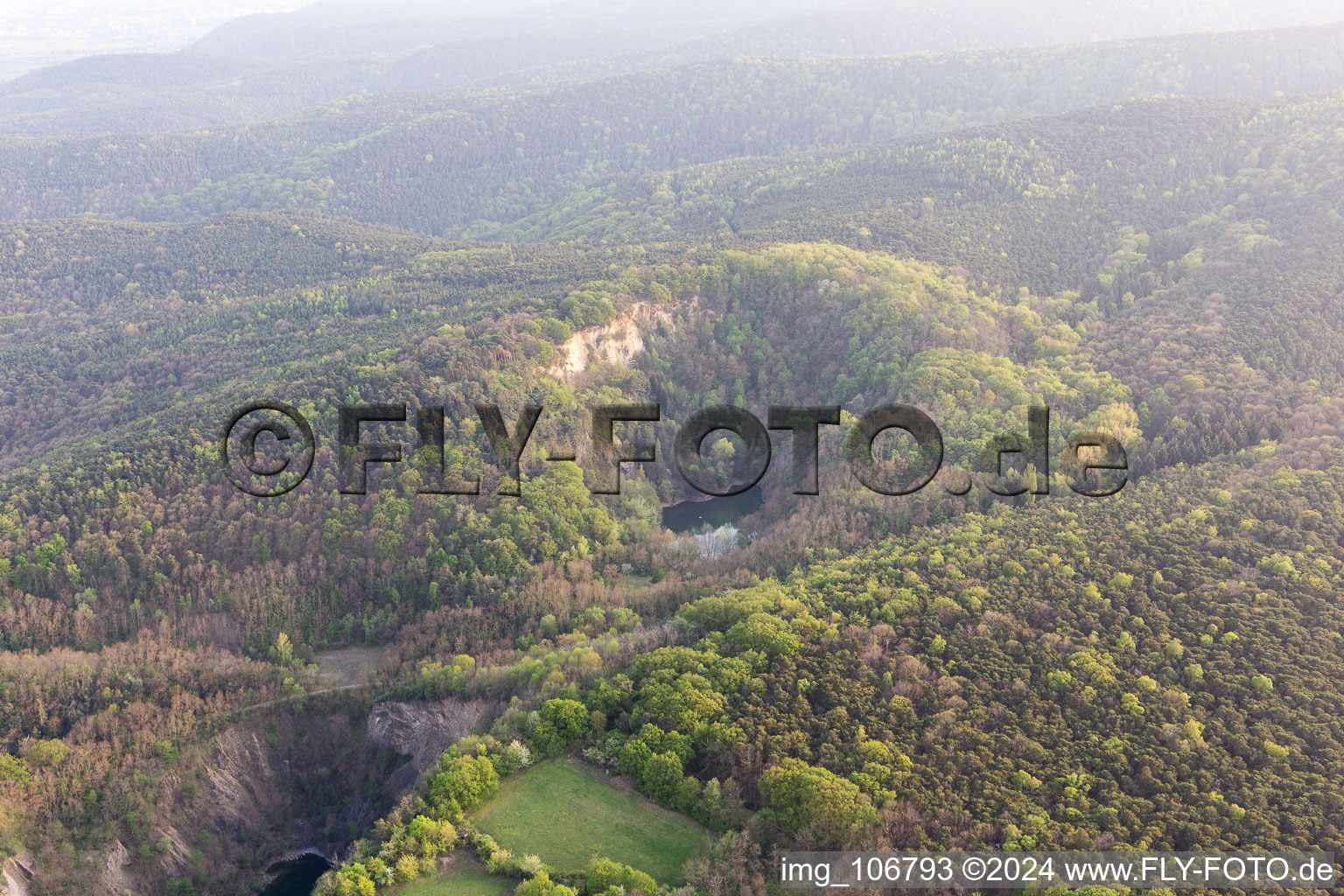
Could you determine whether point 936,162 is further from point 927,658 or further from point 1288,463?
point 927,658

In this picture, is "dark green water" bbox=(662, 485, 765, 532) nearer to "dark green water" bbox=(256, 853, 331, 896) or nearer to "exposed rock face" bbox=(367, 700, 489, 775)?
"exposed rock face" bbox=(367, 700, 489, 775)

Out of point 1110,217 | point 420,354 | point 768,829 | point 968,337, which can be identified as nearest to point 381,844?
point 768,829

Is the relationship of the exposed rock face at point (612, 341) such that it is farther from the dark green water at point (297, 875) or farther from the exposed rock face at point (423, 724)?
the dark green water at point (297, 875)

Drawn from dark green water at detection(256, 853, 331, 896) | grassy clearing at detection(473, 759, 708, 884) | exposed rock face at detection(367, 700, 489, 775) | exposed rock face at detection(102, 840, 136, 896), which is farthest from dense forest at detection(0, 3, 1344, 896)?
dark green water at detection(256, 853, 331, 896)

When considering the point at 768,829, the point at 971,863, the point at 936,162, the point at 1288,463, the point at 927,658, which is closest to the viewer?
the point at 971,863

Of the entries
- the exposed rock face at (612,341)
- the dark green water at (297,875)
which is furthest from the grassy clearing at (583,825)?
the exposed rock face at (612,341)

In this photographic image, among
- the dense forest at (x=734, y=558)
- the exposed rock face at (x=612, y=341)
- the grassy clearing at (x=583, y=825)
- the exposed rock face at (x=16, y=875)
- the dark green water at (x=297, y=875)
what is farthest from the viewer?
the exposed rock face at (x=612, y=341)
